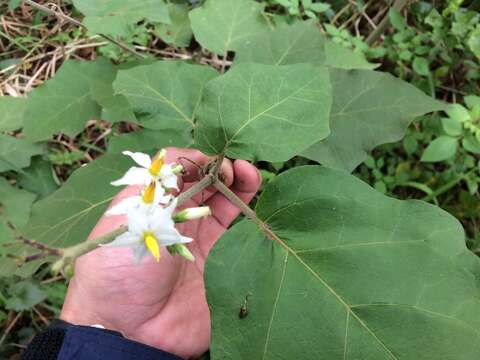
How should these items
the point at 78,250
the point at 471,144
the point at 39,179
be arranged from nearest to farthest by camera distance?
the point at 78,250, the point at 471,144, the point at 39,179

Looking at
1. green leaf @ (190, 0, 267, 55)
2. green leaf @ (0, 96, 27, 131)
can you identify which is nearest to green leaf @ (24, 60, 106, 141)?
green leaf @ (0, 96, 27, 131)

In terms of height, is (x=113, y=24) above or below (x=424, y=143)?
above

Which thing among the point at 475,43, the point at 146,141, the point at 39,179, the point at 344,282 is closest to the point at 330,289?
the point at 344,282

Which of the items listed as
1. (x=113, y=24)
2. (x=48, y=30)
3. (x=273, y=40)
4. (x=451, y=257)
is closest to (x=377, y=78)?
(x=273, y=40)

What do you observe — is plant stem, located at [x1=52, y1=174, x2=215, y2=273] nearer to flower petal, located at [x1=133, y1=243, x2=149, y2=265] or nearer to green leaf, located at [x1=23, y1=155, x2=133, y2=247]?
flower petal, located at [x1=133, y1=243, x2=149, y2=265]

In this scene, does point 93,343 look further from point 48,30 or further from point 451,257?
point 48,30

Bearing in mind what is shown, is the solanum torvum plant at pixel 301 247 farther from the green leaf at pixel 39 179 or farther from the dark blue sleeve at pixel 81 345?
the green leaf at pixel 39 179

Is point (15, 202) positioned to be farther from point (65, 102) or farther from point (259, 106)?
point (259, 106)
